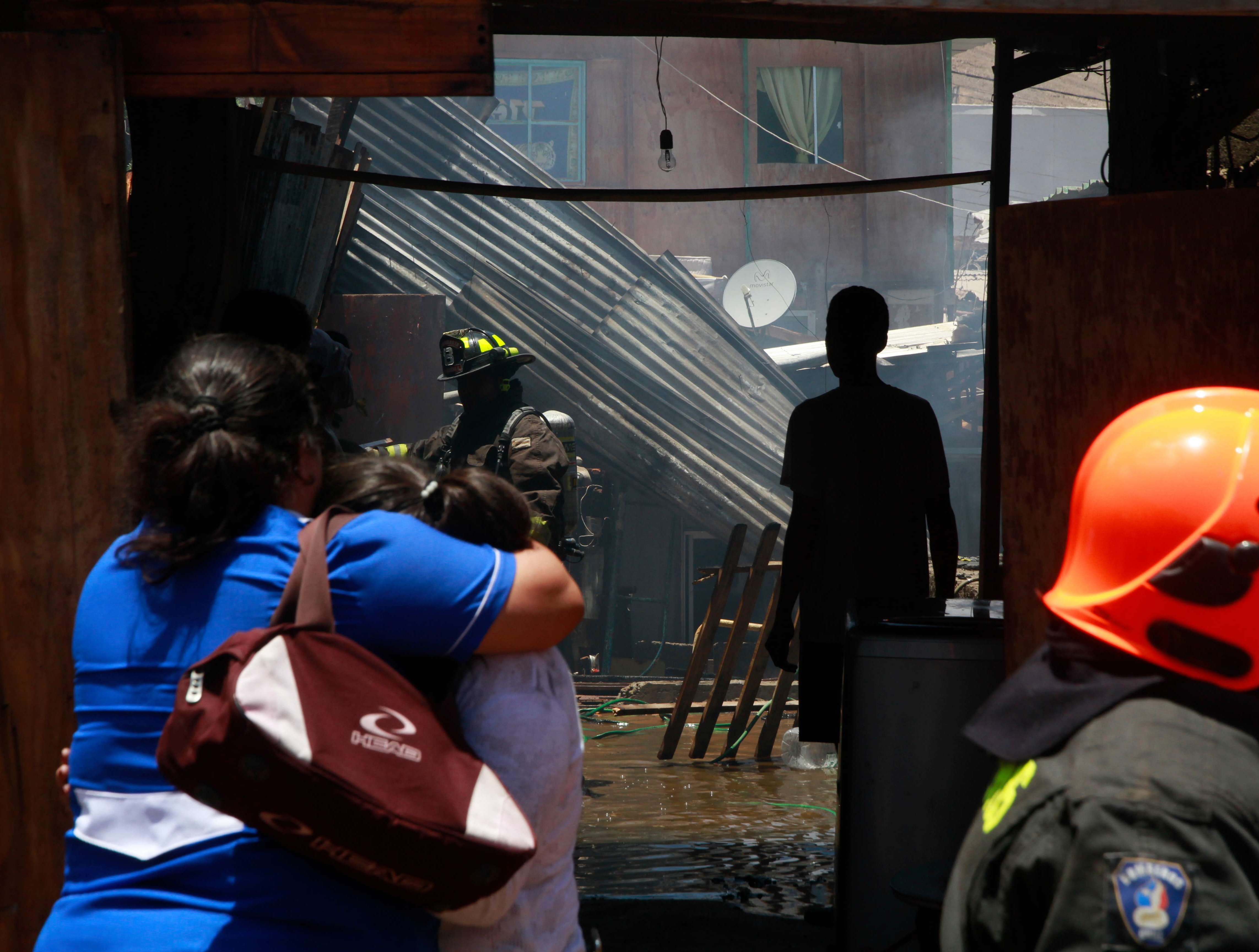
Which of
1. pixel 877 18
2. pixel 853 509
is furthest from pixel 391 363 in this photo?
pixel 877 18

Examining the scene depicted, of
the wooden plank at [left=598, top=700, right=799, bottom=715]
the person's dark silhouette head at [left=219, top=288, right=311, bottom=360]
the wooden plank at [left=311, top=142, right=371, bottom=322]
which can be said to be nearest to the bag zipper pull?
the person's dark silhouette head at [left=219, top=288, right=311, bottom=360]

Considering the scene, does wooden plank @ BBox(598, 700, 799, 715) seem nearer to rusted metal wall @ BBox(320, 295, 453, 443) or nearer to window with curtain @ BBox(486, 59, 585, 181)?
rusted metal wall @ BBox(320, 295, 453, 443)

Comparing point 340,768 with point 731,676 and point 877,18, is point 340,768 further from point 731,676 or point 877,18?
point 731,676

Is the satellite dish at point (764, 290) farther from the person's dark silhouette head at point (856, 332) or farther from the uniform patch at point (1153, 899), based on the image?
the uniform patch at point (1153, 899)

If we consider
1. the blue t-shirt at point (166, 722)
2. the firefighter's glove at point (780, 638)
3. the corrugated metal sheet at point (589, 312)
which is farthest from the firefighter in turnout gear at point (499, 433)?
the corrugated metal sheet at point (589, 312)

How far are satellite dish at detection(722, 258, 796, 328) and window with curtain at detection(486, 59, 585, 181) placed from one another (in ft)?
10.8

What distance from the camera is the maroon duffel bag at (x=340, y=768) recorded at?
1.35 m

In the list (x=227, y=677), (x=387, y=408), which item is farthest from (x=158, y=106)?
(x=387, y=408)

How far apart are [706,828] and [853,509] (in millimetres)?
2745

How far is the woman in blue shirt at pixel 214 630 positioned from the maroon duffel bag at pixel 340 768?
0.27 ft

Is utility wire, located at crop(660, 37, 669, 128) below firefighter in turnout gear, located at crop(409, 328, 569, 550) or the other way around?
the other way around

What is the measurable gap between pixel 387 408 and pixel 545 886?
7201mm

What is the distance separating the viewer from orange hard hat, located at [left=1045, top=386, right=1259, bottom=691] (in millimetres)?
1127

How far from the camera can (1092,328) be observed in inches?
107
